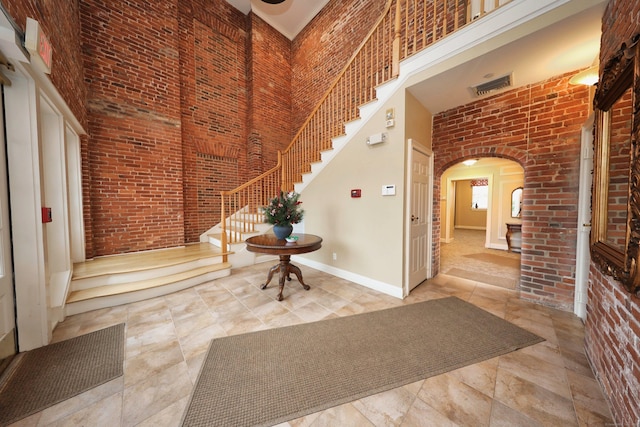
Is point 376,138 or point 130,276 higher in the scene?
point 376,138

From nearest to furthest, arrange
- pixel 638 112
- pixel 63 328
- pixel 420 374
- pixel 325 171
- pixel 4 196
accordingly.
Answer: pixel 638 112, pixel 420 374, pixel 4 196, pixel 63 328, pixel 325 171

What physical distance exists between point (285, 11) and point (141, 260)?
6616mm

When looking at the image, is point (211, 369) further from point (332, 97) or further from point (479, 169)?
point (479, 169)

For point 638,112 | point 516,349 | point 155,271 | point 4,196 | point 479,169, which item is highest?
point 479,169

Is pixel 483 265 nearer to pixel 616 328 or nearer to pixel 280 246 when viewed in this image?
pixel 616 328

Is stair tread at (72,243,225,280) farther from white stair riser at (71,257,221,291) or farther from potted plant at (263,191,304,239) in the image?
potted plant at (263,191,304,239)

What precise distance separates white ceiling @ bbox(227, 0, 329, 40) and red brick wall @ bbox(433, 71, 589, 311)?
17.3 ft

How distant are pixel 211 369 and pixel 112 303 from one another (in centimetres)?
197

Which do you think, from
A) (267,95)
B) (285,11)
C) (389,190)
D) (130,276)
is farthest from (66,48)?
(285,11)

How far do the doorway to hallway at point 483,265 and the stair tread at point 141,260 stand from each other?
4.34m

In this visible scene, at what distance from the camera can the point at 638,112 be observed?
1.08 m

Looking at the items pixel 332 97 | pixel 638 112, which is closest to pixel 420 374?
pixel 638 112

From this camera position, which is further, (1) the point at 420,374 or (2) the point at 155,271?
(2) the point at 155,271

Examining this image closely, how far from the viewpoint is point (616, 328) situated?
1.28m
